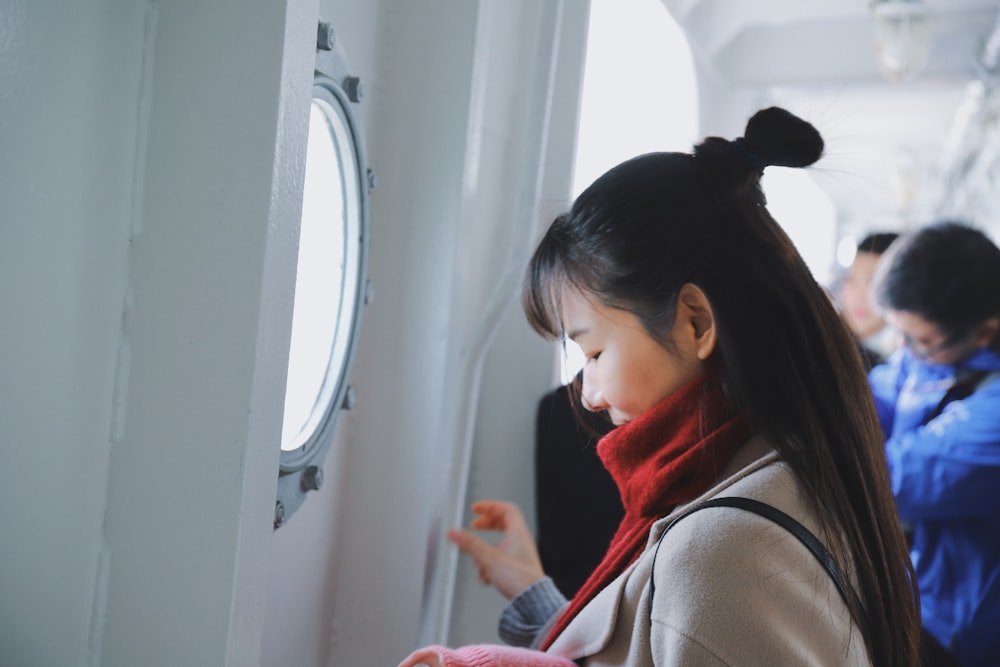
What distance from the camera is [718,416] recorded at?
1.30 meters

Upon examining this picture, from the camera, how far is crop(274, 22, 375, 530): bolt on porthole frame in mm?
1521

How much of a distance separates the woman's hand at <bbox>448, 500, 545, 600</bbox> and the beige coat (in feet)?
2.18

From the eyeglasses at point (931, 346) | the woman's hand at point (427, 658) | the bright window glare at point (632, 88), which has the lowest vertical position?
the woman's hand at point (427, 658)

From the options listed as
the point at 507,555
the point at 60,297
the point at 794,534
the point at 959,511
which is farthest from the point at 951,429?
the point at 60,297

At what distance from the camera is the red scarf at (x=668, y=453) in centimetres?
128

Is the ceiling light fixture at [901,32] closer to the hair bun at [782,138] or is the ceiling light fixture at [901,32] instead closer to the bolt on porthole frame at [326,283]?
the hair bun at [782,138]

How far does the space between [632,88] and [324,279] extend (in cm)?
207

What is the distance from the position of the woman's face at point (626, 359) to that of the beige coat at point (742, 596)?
192 millimetres

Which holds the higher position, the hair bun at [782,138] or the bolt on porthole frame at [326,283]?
the hair bun at [782,138]

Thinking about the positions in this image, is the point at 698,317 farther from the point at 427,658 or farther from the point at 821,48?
the point at 821,48

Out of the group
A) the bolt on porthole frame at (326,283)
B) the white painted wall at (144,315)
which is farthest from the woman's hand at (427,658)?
the bolt on porthole frame at (326,283)

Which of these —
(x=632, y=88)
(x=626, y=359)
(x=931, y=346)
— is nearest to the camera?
(x=626, y=359)

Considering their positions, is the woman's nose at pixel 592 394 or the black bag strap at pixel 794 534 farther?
the woman's nose at pixel 592 394

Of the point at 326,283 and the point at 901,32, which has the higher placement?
the point at 901,32
